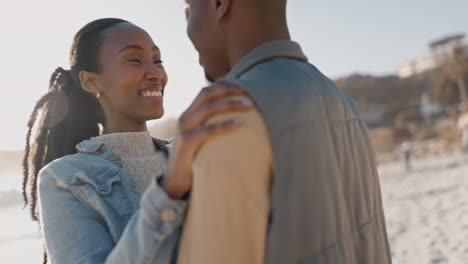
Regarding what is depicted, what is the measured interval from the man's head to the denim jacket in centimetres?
37

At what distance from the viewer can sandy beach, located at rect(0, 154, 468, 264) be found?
5875mm

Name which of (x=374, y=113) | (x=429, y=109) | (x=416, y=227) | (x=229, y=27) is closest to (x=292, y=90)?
(x=229, y=27)

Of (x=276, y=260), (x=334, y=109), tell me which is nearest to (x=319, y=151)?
(x=334, y=109)

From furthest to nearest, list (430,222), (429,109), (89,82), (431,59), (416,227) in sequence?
1. (431,59)
2. (429,109)
3. (430,222)
4. (416,227)
5. (89,82)

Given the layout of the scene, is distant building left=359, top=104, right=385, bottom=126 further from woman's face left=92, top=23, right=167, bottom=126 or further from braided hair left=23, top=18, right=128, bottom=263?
woman's face left=92, top=23, right=167, bottom=126

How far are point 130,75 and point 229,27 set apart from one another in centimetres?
97

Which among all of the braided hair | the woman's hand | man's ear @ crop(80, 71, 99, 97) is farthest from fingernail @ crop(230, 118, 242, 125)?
the braided hair

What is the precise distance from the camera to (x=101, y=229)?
5.12 feet

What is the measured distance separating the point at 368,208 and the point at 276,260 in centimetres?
39

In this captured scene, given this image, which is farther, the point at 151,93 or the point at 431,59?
the point at 431,59

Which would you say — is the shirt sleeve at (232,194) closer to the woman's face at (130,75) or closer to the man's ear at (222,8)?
the man's ear at (222,8)

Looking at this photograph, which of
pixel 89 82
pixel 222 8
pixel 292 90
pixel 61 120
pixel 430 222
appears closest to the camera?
pixel 292 90

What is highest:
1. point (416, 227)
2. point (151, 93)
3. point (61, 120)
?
point (151, 93)

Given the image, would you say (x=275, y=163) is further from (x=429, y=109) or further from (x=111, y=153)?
(x=429, y=109)
